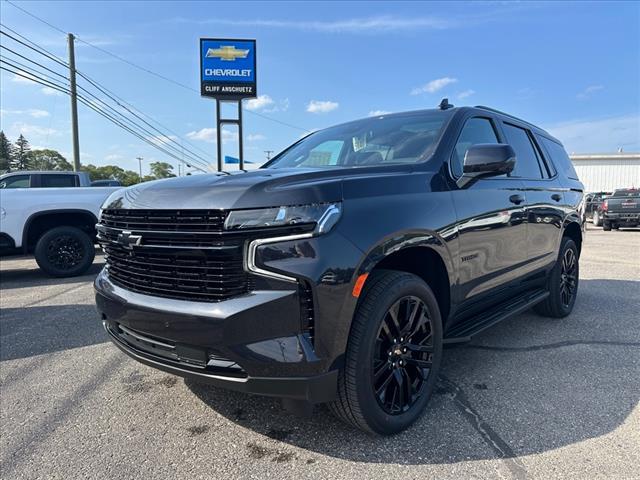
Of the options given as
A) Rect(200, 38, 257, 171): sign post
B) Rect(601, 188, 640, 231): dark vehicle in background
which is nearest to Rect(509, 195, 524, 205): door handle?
Rect(200, 38, 257, 171): sign post

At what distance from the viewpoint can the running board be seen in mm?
→ 3004

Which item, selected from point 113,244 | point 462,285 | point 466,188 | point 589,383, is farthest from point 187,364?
point 589,383

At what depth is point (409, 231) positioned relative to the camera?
2506mm

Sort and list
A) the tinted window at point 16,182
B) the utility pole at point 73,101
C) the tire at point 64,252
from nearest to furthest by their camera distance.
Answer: the tire at point 64,252 → the tinted window at point 16,182 → the utility pole at point 73,101

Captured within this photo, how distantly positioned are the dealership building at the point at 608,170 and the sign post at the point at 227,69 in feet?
125

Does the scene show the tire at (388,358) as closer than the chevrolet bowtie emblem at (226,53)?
Yes

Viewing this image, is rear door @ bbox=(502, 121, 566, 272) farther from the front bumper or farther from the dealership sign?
the dealership sign

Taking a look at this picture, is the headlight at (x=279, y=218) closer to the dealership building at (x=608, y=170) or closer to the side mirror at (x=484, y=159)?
the side mirror at (x=484, y=159)

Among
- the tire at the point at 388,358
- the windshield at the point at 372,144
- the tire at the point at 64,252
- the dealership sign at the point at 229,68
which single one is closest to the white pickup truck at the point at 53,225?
the tire at the point at 64,252

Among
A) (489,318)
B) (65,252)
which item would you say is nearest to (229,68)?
A: (65,252)

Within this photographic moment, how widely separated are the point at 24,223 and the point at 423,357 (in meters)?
6.93

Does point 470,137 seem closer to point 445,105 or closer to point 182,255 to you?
point 445,105

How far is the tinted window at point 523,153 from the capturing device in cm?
411

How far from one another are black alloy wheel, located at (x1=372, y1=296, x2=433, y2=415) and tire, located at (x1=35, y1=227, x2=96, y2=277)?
6.61m
